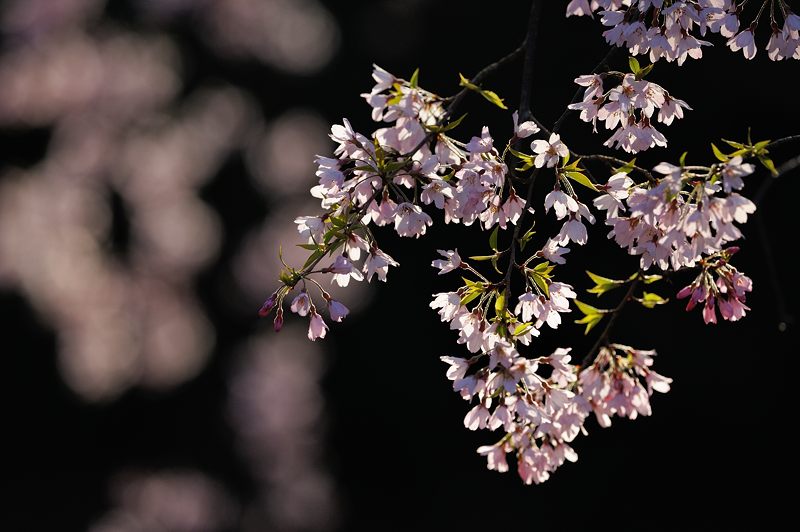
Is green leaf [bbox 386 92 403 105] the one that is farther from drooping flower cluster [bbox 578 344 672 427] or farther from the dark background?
the dark background

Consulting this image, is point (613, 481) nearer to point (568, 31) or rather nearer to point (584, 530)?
point (584, 530)

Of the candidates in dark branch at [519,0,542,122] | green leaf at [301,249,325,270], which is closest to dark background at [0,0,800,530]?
dark branch at [519,0,542,122]

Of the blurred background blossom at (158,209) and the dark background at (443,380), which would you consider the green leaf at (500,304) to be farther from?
the blurred background blossom at (158,209)

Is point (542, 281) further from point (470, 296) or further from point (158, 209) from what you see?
point (158, 209)

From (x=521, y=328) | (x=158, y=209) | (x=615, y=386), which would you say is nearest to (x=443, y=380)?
(x=158, y=209)

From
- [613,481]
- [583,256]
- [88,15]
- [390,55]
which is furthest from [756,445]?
[88,15]

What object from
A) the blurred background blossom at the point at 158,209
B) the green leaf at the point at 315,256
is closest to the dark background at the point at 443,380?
the blurred background blossom at the point at 158,209
